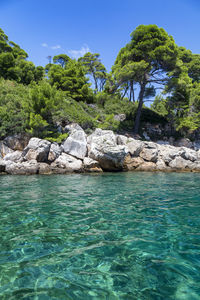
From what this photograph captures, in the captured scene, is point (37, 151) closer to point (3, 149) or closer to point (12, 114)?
point (3, 149)

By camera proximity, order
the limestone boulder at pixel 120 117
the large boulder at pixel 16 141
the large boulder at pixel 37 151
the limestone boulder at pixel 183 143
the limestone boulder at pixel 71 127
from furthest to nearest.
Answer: the limestone boulder at pixel 120 117 → the limestone boulder at pixel 183 143 → the limestone boulder at pixel 71 127 → the large boulder at pixel 16 141 → the large boulder at pixel 37 151

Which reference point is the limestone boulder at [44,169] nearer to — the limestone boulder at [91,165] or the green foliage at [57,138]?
the limestone boulder at [91,165]

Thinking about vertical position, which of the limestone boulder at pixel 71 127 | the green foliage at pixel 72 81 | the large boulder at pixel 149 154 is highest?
the green foliage at pixel 72 81

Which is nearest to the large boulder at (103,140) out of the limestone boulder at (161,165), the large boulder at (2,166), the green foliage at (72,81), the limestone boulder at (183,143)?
the limestone boulder at (161,165)

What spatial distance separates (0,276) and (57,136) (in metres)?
16.5

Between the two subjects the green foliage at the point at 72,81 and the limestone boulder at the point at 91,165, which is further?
the green foliage at the point at 72,81

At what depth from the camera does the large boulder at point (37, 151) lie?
15.3 metres

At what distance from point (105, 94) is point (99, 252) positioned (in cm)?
2703

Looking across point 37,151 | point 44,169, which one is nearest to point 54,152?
point 37,151

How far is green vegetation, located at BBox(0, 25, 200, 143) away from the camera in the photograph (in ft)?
60.0

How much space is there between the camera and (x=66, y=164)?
15617 mm

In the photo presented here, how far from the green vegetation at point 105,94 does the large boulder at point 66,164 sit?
2669 mm

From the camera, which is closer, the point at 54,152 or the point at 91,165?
the point at 91,165

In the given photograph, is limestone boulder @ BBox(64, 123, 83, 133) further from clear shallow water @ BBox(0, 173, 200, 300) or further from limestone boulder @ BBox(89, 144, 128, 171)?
clear shallow water @ BBox(0, 173, 200, 300)
